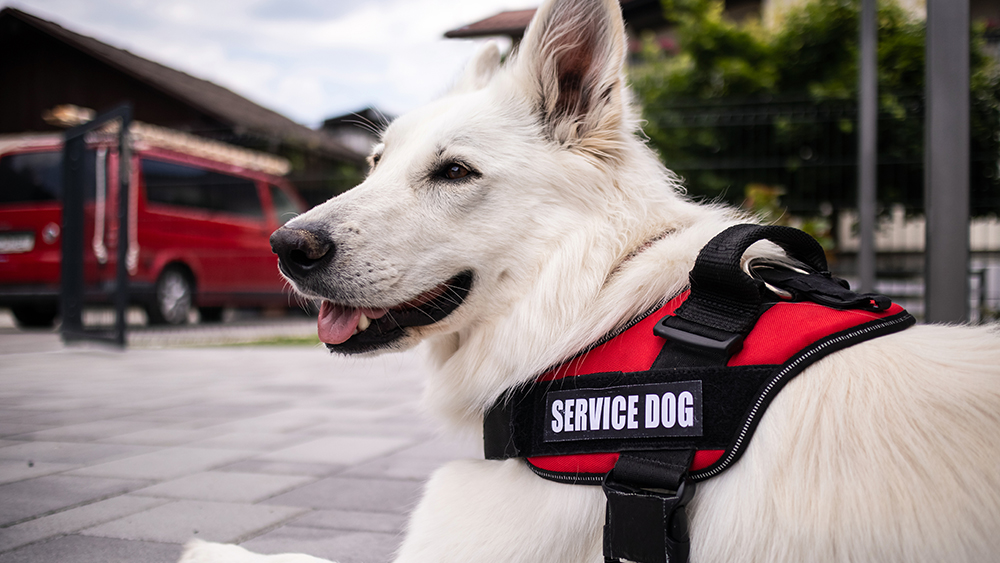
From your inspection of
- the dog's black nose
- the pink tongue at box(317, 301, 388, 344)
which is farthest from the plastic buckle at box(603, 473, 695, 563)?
the dog's black nose

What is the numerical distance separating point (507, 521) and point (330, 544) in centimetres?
95

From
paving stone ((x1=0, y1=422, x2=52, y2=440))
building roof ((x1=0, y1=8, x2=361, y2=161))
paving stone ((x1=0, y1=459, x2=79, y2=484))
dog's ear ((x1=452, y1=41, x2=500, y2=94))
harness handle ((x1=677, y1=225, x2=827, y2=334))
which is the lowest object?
paving stone ((x1=0, y1=459, x2=79, y2=484))

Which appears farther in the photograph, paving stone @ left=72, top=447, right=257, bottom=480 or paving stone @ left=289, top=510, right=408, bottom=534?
paving stone @ left=72, top=447, right=257, bottom=480

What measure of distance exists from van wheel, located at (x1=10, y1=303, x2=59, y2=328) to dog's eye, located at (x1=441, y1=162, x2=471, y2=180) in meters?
8.03

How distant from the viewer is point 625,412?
1.32m

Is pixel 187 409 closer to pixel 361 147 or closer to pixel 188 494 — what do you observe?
pixel 188 494

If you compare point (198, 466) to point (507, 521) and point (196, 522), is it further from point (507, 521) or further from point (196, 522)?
point (507, 521)

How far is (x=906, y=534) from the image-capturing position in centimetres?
105

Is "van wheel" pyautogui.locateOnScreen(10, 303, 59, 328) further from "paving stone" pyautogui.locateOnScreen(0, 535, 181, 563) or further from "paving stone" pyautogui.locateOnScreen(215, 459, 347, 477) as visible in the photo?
"paving stone" pyautogui.locateOnScreen(0, 535, 181, 563)

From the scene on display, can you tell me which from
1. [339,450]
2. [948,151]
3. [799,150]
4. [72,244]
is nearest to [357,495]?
[339,450]

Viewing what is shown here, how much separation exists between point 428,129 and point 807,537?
152cm

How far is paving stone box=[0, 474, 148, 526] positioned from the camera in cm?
212

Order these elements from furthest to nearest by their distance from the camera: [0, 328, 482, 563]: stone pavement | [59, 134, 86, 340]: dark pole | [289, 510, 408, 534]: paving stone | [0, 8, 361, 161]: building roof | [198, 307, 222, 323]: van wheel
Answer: [0, 8, 361, 161]: building roof, [198, 307, 222, 323]: van wheel, [59, 134, 86, 340]: dark pole, [289, 510, 408, 534]: paving stone, [0, 328, 482, 563]: stone pavement

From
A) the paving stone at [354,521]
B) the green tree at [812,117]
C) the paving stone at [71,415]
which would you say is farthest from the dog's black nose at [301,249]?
the green tree at [812,117]
